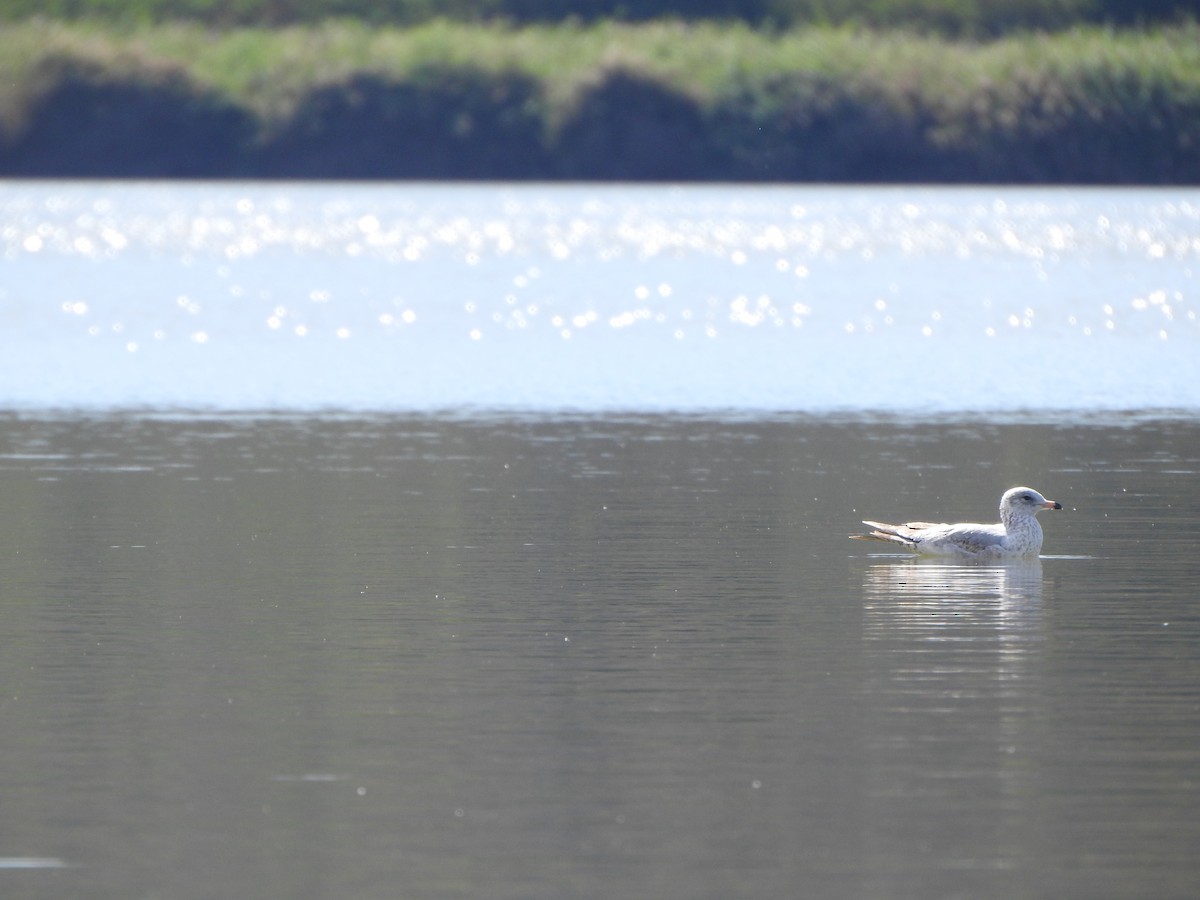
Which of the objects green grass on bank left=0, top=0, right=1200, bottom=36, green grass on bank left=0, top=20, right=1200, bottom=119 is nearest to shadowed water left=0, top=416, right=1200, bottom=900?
green grass on bank left=0, top=20, right=1200, bottom=119

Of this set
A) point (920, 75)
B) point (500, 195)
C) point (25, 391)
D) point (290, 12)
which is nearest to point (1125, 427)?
point (25, 391)

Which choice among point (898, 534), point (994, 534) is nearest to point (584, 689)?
point (898, 534)

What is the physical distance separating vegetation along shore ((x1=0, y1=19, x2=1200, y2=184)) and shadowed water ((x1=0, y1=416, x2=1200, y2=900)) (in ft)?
146

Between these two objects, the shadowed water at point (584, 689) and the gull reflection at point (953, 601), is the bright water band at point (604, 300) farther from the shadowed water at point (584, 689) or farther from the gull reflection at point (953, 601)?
the gull reflection at point (953, 601)

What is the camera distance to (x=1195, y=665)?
10.9 m

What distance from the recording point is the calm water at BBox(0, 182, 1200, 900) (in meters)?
8.14

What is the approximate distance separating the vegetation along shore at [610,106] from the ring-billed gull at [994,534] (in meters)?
47.7

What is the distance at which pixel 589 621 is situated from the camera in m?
11.9

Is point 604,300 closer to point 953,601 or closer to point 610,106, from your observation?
point 953,601

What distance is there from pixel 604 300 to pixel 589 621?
26389 millimetres

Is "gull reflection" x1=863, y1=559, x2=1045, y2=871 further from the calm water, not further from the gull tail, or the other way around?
the gull tail

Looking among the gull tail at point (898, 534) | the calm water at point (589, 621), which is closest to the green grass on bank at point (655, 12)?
the calm water at point (589, 621)

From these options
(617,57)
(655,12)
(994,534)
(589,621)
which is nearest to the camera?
(589,621)

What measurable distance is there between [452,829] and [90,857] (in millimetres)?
1062
